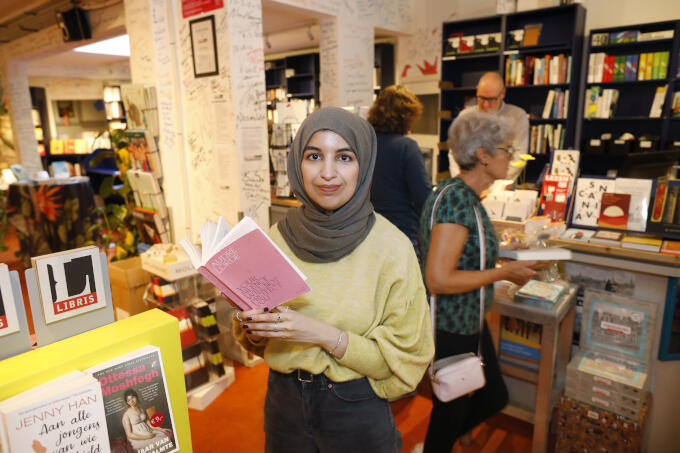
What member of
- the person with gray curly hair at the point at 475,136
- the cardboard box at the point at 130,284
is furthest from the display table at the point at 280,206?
the person with gray curly hair at the point at 475,136

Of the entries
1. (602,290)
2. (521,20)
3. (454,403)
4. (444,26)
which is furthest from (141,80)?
(521,20)

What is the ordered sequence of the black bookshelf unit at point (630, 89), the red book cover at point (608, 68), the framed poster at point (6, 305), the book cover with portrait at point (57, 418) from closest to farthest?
the book cover with portrait at point (57, 418), the framed poster at point (6, 305), the black bookshelf unit at point (630, 89), the red book cover at point (608, 68)

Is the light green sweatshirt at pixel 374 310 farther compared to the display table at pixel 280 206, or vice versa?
the display table at pixel 280 206

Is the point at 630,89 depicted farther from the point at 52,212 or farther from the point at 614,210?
the point at 52,212

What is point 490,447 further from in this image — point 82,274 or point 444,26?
point 444,26

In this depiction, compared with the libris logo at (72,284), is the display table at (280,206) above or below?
below

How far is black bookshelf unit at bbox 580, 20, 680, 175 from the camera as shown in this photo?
4.42m

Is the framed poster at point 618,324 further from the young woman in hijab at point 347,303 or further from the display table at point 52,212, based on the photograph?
the display table at point 52,212

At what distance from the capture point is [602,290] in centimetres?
230

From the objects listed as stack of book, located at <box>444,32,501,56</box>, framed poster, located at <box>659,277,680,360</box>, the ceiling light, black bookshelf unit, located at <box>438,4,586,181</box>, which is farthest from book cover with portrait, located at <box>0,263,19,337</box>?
the ceiling light

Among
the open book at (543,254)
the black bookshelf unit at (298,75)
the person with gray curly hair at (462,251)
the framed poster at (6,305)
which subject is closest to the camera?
the framed poster at (6,305)

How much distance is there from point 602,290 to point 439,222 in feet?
4.13

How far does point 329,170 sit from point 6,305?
73 cm

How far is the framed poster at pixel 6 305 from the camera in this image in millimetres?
813
